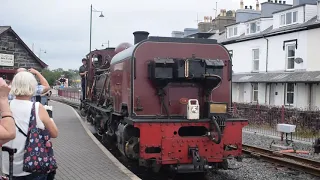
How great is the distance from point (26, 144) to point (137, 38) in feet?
20.9

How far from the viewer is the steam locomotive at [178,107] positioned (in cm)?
726

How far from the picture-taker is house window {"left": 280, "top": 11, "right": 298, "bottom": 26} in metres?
22.9

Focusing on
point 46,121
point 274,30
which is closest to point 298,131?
point 274,30

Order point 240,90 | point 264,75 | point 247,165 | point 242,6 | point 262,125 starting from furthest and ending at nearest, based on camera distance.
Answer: point 242,6
point 240,90
point 264,75
point 262,125
point 247,165

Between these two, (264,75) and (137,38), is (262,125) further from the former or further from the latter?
(137,38)

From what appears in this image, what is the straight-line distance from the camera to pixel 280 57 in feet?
75.7

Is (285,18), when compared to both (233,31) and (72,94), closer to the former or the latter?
(233,31)

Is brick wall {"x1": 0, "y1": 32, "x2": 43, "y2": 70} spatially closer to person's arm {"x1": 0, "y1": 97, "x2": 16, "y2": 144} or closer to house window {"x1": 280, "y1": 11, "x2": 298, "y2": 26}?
house window {"x1": 280, "y1": 11, "x2": 298, "y2": 26}

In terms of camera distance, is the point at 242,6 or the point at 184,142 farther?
the point at 242,6

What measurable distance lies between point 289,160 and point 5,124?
8.83 meters

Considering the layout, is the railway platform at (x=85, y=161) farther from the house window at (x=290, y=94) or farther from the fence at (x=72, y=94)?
the fence at (x=72, y=94)

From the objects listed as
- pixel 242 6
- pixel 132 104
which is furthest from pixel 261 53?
pixel 132 104

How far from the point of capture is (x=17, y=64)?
22344mm

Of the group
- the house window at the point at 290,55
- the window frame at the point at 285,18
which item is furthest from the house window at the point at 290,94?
the window frame at the point at 285,18
